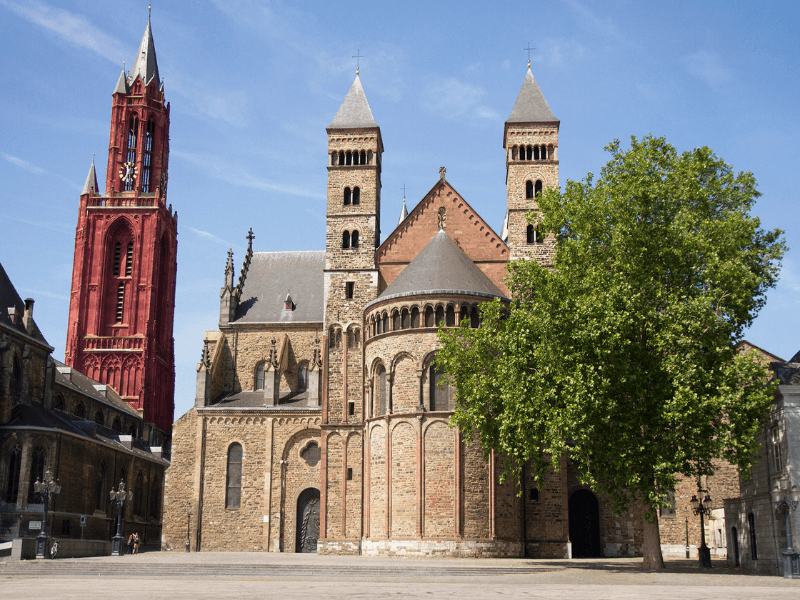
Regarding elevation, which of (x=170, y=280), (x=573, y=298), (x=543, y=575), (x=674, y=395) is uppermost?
(x=170, y=280)

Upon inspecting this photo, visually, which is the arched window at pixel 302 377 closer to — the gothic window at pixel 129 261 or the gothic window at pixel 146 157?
the gothic window at pixel 129 261

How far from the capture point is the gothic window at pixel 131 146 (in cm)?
7575

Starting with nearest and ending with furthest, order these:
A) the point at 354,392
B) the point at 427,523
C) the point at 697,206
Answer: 1. the point at 697,206
2. the point at 427,523
3. the point at 354,392

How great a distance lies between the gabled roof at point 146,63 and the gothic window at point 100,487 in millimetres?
41742

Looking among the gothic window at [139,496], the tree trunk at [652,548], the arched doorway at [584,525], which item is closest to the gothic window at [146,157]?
the gothic window at [139,496]

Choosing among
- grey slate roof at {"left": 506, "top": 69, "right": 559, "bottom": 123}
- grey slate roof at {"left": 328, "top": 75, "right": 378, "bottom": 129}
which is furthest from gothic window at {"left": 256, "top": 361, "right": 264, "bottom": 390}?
grey slate roof at {"left": 506, "top": 69, "right": 559, "bottom": 123}

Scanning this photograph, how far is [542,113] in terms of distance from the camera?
48906 mm

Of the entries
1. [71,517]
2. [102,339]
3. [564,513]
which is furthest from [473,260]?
[102,339]

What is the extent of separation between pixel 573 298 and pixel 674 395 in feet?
15.9

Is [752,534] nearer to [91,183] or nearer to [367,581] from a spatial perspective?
[367,581]

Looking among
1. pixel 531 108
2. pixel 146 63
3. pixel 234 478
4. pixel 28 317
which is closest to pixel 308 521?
pixel 234 478

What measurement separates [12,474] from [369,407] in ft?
60.8

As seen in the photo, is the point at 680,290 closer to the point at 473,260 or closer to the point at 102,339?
the point at 473,260

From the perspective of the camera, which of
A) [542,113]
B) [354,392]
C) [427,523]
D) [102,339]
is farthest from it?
[102,339]
